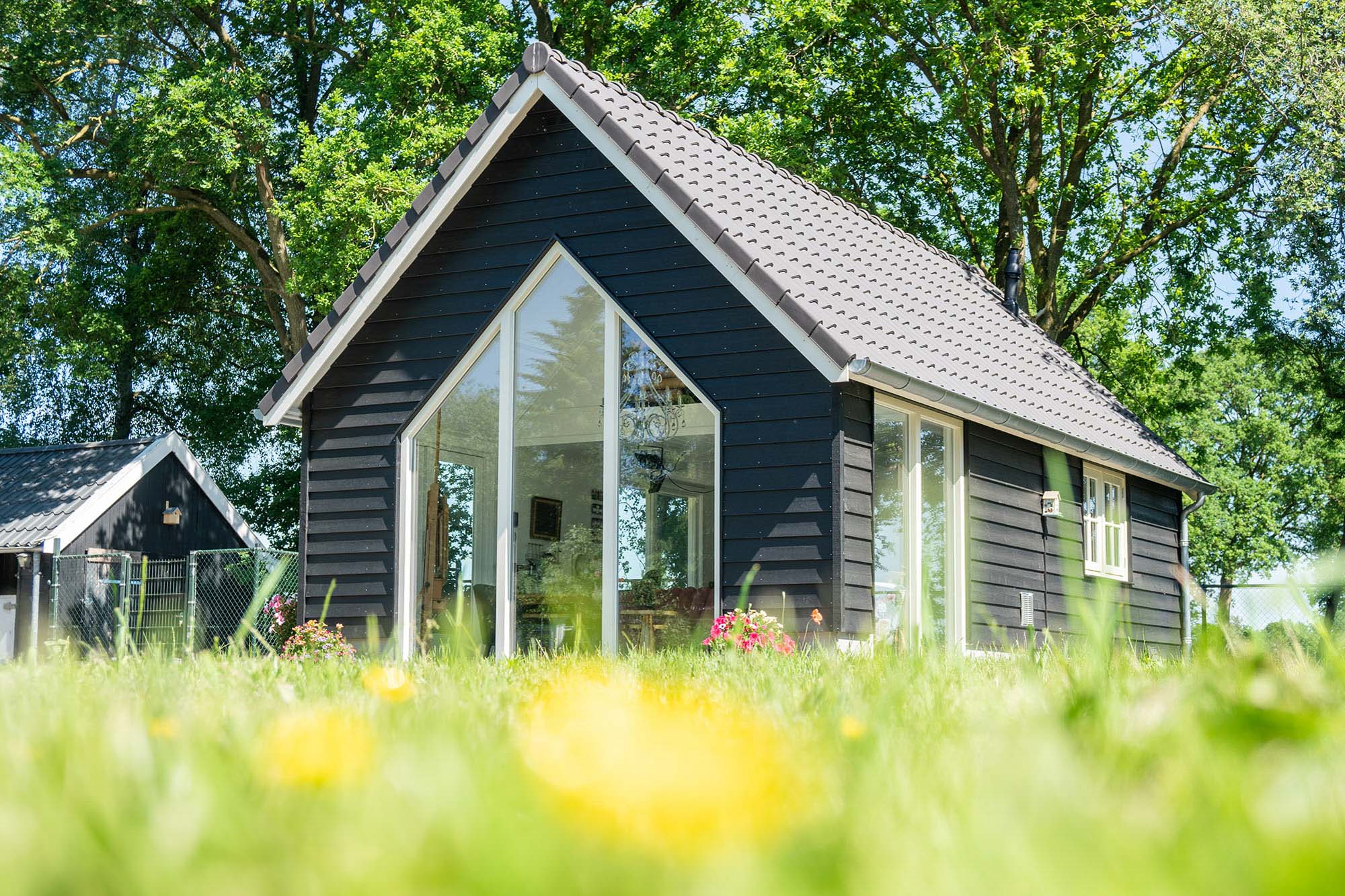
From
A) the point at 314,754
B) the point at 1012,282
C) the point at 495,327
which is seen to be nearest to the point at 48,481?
the point at 495,327

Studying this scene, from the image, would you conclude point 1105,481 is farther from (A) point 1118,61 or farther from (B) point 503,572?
(A) point 1118,61

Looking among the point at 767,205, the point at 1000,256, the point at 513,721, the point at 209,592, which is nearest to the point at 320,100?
the point at 209,592

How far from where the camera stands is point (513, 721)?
224cm

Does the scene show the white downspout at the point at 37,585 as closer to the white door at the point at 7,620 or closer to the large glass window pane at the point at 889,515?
the white door at the point at 7,620

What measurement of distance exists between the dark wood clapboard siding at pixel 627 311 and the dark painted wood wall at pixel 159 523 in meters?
12.1

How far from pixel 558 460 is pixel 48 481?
1541cm

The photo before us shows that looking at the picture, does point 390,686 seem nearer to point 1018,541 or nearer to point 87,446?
point 1018,541

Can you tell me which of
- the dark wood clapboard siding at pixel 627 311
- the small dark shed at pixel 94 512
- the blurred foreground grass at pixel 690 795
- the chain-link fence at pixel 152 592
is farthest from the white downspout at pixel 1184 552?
the small dark shed at pixel 94 512

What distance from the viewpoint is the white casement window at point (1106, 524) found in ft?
41.1

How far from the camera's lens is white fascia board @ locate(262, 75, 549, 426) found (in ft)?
33.1

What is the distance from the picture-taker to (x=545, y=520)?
985 cm

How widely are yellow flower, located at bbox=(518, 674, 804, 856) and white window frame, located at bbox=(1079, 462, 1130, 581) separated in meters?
11.4

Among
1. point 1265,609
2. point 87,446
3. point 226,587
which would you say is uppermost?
point 87,446

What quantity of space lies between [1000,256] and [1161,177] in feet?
9.53
